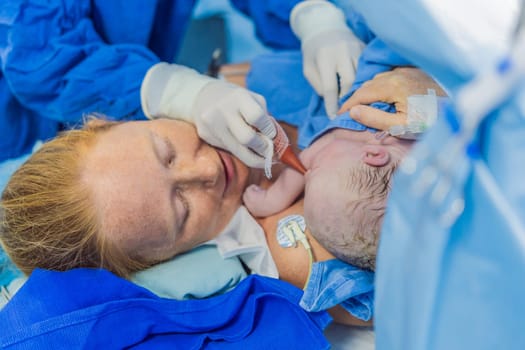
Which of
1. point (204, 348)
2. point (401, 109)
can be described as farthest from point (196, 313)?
point (401, 109)

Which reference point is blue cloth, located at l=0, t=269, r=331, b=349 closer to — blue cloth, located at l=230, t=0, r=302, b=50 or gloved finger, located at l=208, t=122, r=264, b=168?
gloved finger, located at l=208, t=122, r=264, b=168

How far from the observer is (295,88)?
135 centimetres

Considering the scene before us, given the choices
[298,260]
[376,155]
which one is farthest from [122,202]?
[376,155]

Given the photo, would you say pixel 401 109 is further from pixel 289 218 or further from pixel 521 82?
Result: pixel 521 82

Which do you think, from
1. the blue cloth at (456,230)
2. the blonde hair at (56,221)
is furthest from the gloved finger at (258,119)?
the blue cloth at (456,230)

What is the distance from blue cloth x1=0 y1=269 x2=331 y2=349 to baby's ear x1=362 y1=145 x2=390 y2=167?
0.29m

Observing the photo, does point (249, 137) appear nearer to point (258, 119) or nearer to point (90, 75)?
point (258, 119)

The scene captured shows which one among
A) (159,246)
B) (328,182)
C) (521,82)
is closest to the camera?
(521,82)

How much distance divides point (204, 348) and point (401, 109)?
0.58 m

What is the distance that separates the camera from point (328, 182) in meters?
0.93

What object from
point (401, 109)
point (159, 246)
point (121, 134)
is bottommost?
point (159, 246)

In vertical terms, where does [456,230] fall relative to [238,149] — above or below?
above

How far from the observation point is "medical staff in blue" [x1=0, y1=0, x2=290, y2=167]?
117cm

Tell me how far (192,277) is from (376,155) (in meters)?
0.45
